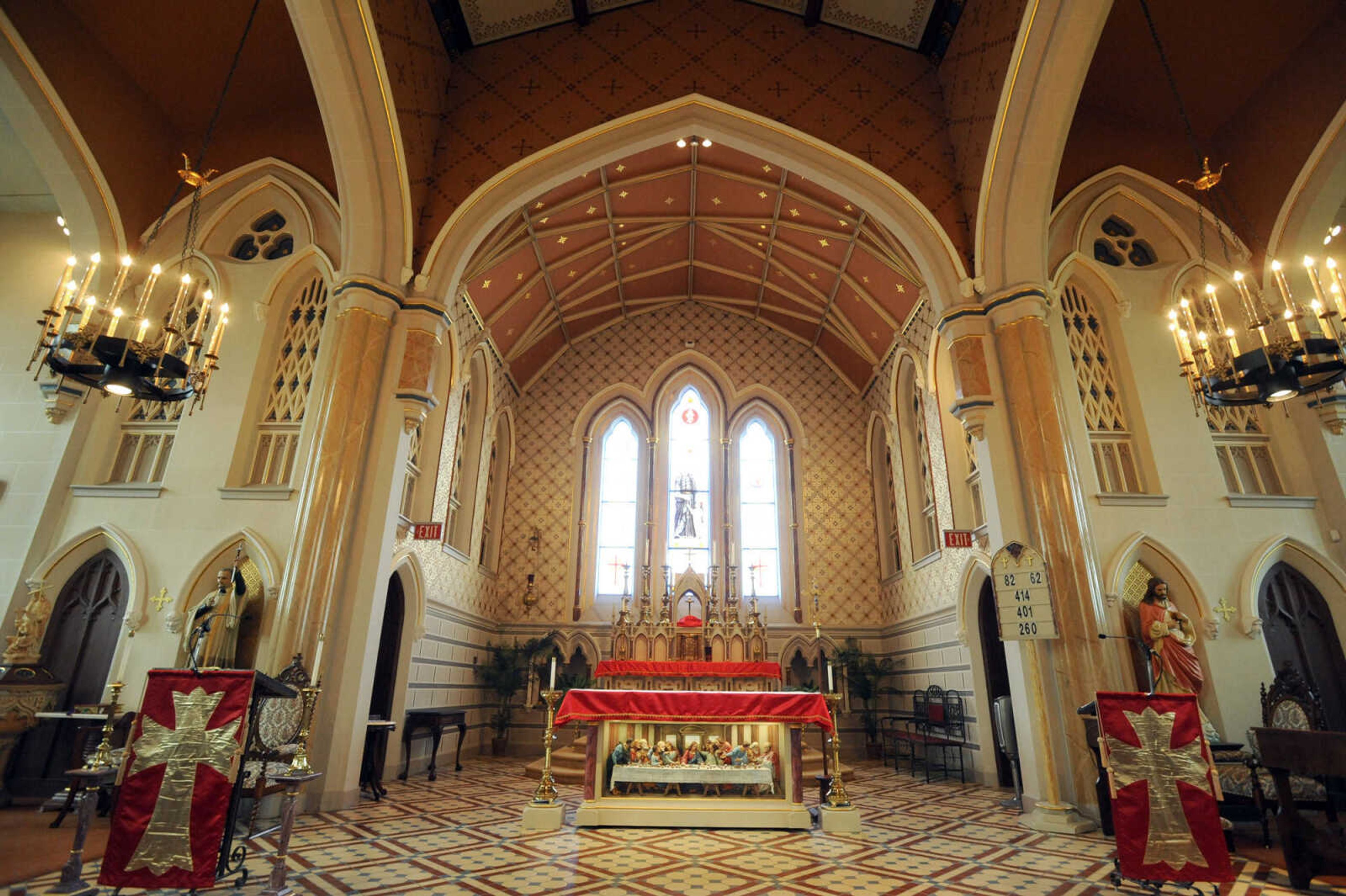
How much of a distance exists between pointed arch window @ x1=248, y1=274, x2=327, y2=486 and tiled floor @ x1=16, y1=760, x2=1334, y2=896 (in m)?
4.27

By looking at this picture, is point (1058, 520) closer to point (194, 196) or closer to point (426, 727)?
point (426, 727)

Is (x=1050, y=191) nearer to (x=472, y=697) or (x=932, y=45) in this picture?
(x=932, y=45)

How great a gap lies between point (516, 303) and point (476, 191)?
3738mm

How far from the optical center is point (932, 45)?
10.0 metres

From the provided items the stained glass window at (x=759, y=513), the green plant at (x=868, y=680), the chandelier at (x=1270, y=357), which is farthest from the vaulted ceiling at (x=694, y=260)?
the green plant at (x=868, y=680)

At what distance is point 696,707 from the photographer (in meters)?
6.19

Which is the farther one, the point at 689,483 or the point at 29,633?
the point at 689,483

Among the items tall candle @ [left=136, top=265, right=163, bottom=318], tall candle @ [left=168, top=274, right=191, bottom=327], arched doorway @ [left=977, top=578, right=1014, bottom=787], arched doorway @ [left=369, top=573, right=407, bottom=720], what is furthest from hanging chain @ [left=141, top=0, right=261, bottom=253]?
arched doorway @ [left=977, top=578, right=1014, bottom=787]

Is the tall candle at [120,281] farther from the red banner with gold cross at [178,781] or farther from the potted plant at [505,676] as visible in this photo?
the potted plant at [505,676]

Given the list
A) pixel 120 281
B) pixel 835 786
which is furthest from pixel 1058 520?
pixel 120 281

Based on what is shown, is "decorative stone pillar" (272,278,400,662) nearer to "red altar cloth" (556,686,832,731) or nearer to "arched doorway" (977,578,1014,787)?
"red altar cloth" (556,686,832,731)

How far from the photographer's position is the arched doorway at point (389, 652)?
9.55m

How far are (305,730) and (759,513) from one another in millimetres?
10472

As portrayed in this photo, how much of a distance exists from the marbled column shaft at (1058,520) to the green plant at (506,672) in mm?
8995
